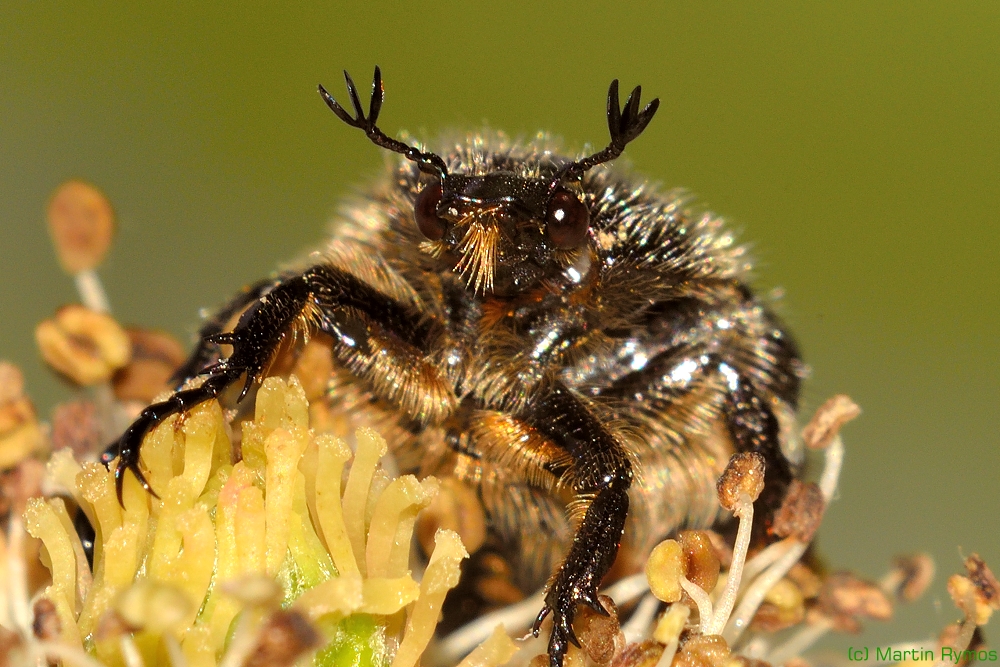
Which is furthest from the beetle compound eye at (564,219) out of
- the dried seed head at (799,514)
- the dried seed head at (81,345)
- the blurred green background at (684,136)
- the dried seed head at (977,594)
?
the blurred green background at (684,136)

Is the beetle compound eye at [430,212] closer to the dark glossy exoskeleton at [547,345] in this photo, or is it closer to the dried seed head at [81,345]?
the dark glossy exoskeleton at [547,345]

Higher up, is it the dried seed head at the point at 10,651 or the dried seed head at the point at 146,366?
the dried seed head at the point at 146,366

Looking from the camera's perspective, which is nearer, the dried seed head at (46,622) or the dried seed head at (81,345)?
the dried seed head at (46,622)

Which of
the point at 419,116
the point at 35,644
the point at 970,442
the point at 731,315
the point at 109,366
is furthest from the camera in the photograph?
the point at 419,116

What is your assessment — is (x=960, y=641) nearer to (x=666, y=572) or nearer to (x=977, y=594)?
(x=977, y=594)

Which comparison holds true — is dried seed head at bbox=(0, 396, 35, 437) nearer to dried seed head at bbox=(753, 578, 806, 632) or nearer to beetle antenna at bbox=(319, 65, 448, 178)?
beetle antenna at bbox=(319, 65, 448, 178)

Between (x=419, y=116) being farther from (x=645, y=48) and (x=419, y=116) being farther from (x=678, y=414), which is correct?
(x=678, y=414)

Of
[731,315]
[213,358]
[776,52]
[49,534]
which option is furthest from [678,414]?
[776,52]
